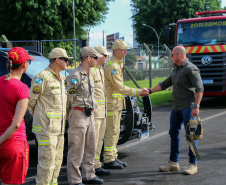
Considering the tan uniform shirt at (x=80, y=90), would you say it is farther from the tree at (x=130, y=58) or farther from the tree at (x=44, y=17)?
the tree at (x=44, y=17)

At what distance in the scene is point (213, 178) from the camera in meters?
5.84

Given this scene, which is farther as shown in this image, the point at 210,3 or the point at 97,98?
the point at 210,3

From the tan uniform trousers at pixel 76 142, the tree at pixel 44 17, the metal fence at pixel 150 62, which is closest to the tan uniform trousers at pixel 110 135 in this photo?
the tan uniform trousers at pixel 76 142

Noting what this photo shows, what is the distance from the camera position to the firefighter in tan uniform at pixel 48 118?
483cm

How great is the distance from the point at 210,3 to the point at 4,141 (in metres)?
54.7

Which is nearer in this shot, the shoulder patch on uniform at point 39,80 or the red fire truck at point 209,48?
the shoulder patch on uniform at point 39,80

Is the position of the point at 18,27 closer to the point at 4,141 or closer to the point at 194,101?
the point at 194,101

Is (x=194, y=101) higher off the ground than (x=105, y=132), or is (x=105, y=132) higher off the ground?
(x=194, y=101)

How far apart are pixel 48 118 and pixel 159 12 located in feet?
169

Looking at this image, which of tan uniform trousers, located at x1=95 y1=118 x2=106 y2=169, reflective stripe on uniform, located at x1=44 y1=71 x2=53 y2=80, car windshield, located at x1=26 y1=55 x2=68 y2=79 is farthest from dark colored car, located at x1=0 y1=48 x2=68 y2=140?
reflective stripe on uniform, located at x1=44 y1=71 x2=53 y2=80

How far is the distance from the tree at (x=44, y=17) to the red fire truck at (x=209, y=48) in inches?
700

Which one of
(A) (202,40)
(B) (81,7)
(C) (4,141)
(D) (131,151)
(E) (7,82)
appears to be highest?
(B) (81,7)

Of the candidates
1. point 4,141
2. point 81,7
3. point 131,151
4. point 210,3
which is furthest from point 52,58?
point 210,3

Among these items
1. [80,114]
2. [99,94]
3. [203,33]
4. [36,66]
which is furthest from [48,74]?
[203,33]
